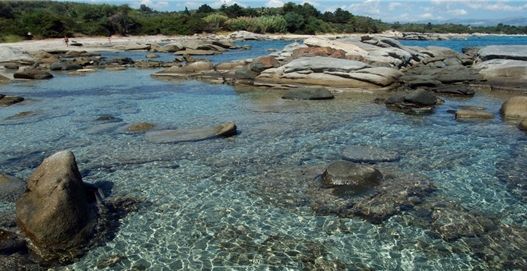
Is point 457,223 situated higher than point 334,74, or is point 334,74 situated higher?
point 334,74

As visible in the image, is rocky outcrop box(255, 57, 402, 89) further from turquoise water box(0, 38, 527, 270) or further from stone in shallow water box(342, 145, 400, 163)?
stone in shallow water box(342, 145, 400, 163)

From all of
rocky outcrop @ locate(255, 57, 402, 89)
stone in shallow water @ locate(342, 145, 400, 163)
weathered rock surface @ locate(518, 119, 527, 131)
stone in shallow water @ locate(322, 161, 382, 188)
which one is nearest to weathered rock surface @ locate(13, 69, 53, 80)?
rocky outcrop @ locate(255, 57, 402, 89)

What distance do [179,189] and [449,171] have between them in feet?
27.2

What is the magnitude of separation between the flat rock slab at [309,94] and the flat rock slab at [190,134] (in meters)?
9.09

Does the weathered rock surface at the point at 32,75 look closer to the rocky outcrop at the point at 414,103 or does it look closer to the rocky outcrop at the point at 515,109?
the rocky outcrop at the point at 414,103

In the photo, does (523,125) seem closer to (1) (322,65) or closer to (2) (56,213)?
(1) (322,65)

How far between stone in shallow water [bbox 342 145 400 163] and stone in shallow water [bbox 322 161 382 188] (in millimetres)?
1704

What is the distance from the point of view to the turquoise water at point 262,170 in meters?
→ 9.77

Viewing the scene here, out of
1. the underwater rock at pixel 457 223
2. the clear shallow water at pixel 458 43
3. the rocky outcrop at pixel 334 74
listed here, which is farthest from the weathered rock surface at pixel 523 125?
the clear shallow water at pixel 458 43

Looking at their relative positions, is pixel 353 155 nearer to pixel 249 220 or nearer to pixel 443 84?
pixel 249 220

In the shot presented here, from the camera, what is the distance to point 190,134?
1875cm

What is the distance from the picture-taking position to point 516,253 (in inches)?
379

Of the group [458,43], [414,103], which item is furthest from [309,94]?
[458,43]

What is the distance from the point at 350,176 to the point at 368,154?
9.65ft
